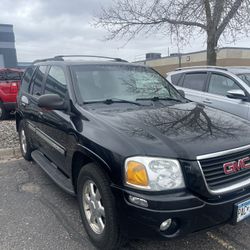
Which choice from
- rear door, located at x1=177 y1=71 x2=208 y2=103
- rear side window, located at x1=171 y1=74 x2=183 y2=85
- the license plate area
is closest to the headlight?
the license plate area

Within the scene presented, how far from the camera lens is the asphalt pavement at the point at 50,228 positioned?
2.80 m

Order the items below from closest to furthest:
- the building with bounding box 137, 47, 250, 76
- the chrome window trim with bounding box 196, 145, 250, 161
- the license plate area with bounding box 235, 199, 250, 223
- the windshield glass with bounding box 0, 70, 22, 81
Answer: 1. the chrome window trim with bounding box 196, 145, 250, 161
2. the license plate area with bounding box 235, 199, 250, 223
3. the windshield glass with bounding box 0, 70, 22, 81
4. the building with bounding box 137, 47, 250, 76

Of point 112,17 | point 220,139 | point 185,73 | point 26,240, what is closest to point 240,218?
point 220,139

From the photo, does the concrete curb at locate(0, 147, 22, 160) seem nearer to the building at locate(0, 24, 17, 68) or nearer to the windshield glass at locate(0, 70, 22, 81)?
the windshield glass at locate(0, 70, 22, 81)

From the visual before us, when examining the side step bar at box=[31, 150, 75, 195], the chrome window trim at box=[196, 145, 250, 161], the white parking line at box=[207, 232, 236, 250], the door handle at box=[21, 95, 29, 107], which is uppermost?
the door handle at box=[21, 95, 29, 107]

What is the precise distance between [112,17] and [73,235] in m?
10.7

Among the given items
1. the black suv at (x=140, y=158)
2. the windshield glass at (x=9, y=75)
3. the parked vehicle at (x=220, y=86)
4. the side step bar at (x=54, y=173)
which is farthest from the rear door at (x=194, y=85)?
the windshield glass at (x=9, y=75)

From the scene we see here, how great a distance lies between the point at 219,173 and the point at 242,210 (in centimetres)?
39

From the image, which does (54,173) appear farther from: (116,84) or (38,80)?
(38,80)

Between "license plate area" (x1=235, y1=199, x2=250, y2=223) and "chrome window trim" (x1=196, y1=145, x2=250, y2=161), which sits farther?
"license plate area" (x1=235, y1=199, x2=250, y2=223)

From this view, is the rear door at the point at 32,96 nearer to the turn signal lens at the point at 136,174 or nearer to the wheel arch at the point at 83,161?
the wheel arch at the point at 83,161

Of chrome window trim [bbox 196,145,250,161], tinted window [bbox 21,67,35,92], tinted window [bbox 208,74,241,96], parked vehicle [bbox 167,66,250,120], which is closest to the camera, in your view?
chrome window trim [bbox 196,145,250,161]

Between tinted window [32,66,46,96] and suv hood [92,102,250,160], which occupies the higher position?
tinted window [32,66,46,96]

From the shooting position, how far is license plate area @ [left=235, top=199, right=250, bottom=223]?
2.37 m
